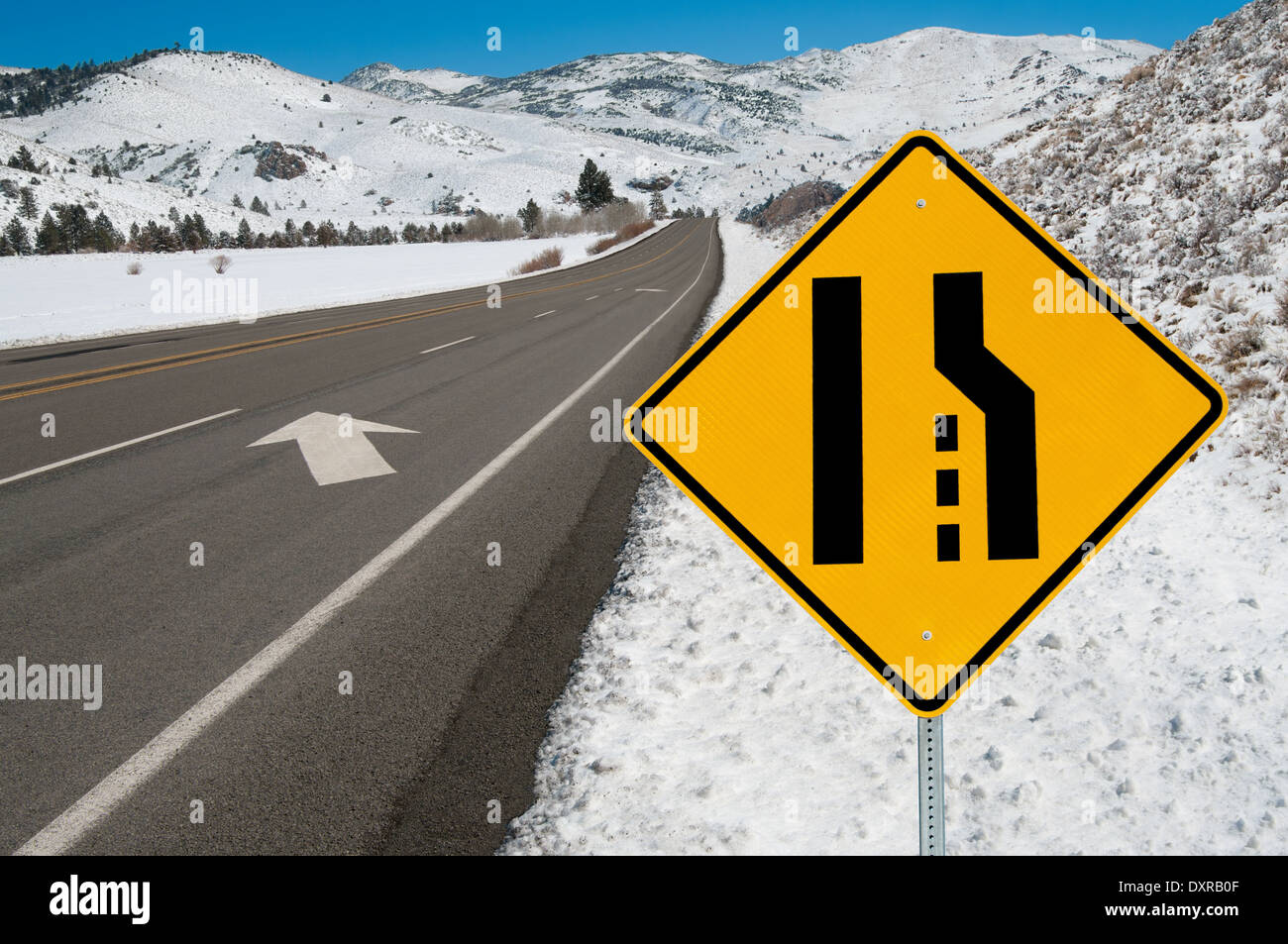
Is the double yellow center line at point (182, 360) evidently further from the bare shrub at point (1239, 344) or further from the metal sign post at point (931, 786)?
the bare shrub at point (1239, 344)

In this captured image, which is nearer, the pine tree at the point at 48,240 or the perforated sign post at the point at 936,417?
the perforated sign post at the point at 936,417

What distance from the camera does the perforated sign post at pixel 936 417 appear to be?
1.87 metres

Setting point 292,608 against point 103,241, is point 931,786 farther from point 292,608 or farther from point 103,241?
point 103,241

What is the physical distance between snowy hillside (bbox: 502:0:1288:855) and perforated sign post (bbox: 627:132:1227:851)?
72cm

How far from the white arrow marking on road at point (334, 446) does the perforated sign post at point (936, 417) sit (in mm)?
4732

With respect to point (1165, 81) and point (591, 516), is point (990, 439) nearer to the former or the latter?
point (591, 516)

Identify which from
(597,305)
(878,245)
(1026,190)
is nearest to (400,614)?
(878,245)

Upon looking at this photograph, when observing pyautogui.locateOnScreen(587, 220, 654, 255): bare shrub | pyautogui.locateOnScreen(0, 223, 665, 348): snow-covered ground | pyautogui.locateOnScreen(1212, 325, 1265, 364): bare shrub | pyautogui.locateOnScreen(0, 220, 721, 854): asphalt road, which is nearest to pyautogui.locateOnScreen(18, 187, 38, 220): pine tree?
pyautogui.locateOnScreen(0, 223, 665, 348): snow-covered ground

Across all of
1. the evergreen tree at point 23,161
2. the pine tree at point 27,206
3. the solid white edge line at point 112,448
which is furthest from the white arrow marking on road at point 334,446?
the evergreen tree at point 23,161

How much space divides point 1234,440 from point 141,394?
1079 centimetres

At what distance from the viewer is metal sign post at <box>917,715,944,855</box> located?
74.0 inches

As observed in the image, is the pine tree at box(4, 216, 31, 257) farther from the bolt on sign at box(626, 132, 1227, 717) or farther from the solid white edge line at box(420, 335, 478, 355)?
the bolt on sign at box(626, 132, 1227, 717)

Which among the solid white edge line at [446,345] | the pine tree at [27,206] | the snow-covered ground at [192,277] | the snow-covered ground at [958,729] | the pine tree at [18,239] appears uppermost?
the pine tree at [27,206]

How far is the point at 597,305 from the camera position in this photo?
1961 centimetres
